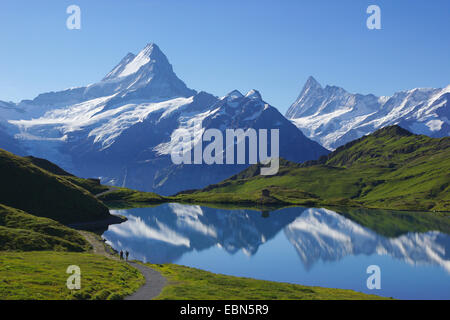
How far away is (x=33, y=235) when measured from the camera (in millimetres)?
95125

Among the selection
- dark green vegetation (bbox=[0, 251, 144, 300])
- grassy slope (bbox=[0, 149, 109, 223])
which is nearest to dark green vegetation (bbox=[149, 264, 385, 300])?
dark green vegetation (bbox=[0, 251, 144, 300])

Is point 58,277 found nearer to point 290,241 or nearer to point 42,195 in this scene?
point 42,195

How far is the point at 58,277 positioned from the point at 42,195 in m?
113

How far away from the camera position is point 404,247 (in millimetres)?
153000

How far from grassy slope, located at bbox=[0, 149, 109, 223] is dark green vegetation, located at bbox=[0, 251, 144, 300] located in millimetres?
78818

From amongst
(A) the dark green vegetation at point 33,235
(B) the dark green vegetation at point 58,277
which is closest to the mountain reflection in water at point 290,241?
(A) the dark green vegetation at point 33,235

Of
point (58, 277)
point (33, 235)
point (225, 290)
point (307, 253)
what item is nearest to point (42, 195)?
point (33, 235)

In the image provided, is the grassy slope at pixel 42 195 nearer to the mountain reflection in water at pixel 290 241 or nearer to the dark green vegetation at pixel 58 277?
the mountain reflection in water at pixel 290 241

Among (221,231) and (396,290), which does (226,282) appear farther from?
(221,231)

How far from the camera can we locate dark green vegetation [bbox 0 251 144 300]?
166ft

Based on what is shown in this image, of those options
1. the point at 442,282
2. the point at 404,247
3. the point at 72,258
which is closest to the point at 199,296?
the point at 72,258

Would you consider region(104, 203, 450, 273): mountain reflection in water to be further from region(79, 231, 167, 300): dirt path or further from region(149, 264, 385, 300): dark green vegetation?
region(149, 264, 385, 300): dark green vegetation

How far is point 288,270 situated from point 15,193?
337ft
